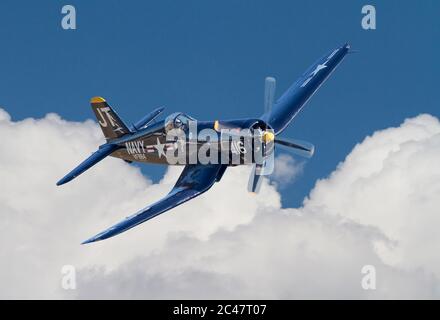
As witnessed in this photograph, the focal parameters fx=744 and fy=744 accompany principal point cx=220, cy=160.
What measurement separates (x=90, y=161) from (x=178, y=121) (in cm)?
704

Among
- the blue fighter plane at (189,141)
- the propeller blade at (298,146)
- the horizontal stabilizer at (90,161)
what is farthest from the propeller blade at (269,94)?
the horizontal stabilizer at (90,161)

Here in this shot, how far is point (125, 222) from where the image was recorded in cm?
3678

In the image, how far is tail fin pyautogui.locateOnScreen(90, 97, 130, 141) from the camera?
46.2 m

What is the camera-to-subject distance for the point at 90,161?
45312mm

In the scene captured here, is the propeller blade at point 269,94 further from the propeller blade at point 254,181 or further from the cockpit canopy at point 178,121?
the propeller blade at point 254,181

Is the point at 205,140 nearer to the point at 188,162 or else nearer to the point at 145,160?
the point at 188,162

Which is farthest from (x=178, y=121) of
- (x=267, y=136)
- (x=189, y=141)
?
(x=267, y=136)

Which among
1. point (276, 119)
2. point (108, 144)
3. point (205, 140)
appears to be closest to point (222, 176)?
point (205, 140)

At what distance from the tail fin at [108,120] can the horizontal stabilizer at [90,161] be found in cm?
80

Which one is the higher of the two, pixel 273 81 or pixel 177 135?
pixel 273 81

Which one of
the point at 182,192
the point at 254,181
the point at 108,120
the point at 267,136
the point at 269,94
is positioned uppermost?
the point at 269,94

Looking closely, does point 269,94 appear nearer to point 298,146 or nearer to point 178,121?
point 298,146

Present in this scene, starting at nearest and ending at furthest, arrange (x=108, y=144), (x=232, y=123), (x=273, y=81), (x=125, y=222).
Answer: (x=125, y=222) → (x=232, y=123) → (x=273, y=81) → (x=108, y=144)

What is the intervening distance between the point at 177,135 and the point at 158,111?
6.99 m
